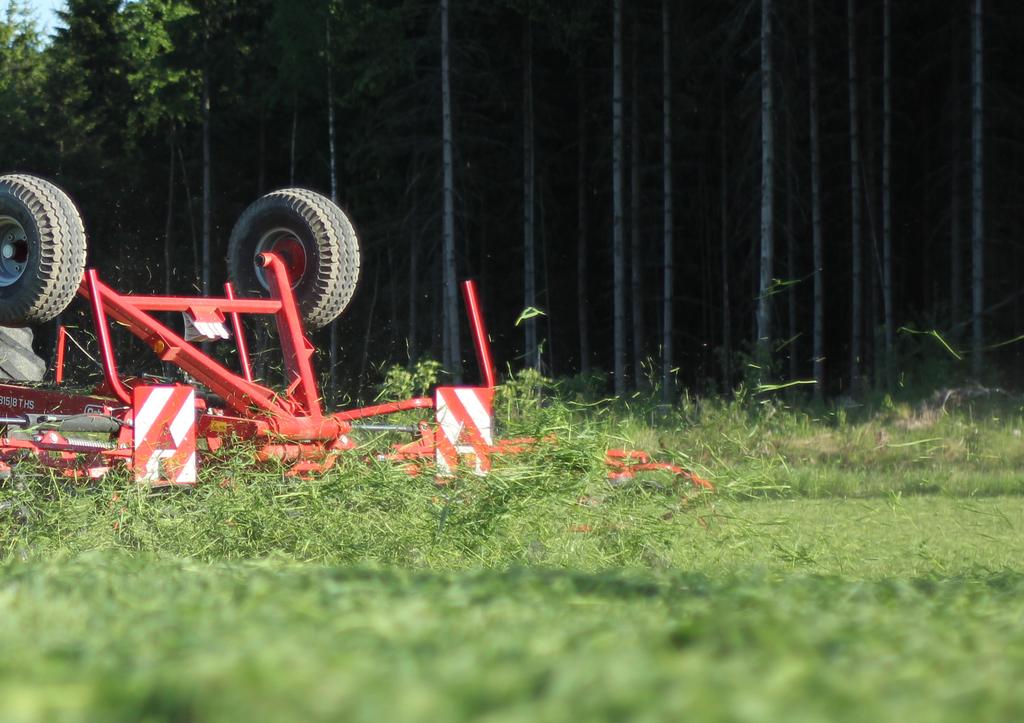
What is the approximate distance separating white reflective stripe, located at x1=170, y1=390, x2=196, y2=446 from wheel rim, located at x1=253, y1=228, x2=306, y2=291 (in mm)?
2383

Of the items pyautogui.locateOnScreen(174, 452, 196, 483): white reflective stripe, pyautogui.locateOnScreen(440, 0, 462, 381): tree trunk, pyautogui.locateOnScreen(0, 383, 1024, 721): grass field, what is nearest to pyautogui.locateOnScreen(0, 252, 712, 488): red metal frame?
pyautogui.locateOnScreen(174, 452, 196, 483): white reflective stripe

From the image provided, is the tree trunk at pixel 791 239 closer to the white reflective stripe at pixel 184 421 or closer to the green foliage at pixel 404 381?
the green foliage at pixel 404 381

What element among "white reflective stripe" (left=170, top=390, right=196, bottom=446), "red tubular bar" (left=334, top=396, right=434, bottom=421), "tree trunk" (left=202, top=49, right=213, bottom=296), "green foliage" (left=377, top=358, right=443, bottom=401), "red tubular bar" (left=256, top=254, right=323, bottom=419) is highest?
"tree trunk" (left=202, top=49, right=213, bottom=296)

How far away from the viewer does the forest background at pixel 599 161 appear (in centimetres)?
2700

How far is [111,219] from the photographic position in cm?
4184

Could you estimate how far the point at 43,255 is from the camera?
8.80 m

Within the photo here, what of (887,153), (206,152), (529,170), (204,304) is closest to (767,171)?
(887,153)

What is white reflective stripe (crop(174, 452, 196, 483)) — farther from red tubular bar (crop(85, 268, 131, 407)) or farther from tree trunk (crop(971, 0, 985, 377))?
tree trunk (crop(971, 0, 985, 377))

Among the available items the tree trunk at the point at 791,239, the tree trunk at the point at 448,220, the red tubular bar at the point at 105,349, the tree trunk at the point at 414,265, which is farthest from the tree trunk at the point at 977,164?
the red tubular bar at the point at 105,349

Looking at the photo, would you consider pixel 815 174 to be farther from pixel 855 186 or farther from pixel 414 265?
pixel 414 265

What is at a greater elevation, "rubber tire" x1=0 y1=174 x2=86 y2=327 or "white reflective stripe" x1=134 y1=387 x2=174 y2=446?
"rubber tire" x1=0 y1=174 x2=86 y2=327

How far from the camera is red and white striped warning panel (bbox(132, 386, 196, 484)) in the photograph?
7.83m

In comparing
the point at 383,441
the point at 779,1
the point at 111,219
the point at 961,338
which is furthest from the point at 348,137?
the point at 383,441

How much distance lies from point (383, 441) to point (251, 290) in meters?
2.82
